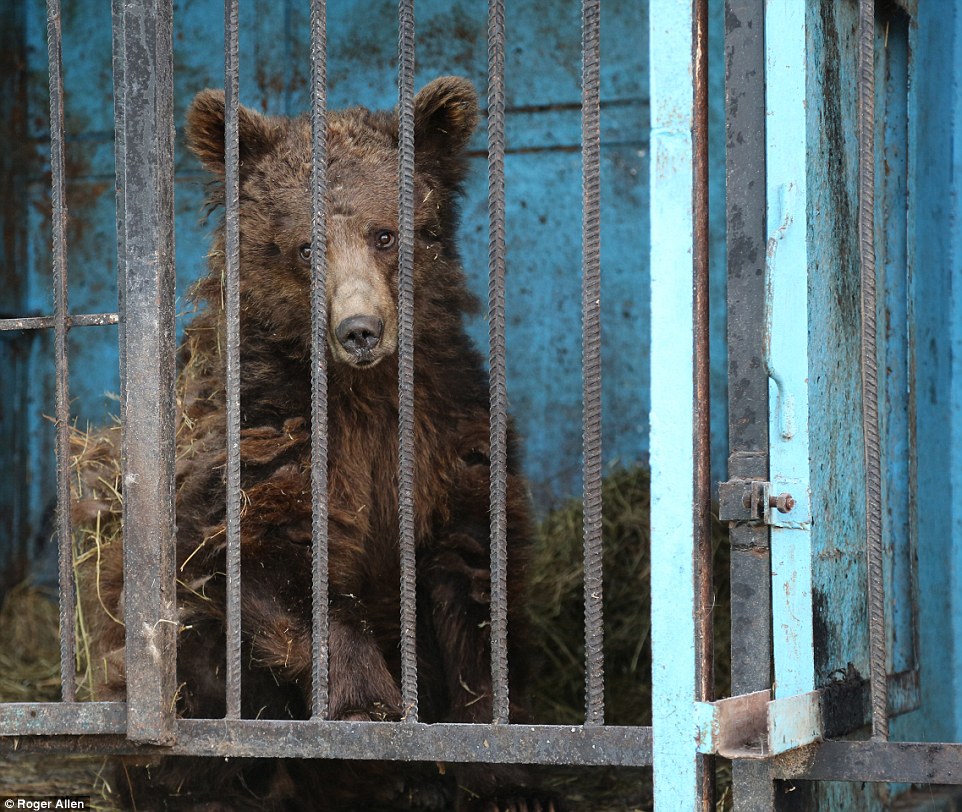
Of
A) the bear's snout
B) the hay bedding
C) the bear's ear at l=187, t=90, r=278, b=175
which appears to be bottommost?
the hay bedding

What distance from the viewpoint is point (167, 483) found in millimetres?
3617

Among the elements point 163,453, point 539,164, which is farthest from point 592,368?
point 539,164

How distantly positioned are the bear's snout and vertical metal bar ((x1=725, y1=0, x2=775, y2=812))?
49.3 inches

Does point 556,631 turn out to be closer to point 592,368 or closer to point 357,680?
point 357,680

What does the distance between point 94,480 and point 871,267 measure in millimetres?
2979

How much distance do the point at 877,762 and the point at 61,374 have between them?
88.8 inches

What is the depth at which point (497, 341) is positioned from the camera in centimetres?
331

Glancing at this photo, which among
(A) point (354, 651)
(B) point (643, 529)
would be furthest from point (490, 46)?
(B) point (643, 529)

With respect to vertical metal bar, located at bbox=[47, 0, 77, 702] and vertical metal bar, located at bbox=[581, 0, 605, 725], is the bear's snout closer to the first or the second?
vertical metal bar, located at bbox=[47, 0, 77, 702]

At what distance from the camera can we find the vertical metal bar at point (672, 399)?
3.03 m

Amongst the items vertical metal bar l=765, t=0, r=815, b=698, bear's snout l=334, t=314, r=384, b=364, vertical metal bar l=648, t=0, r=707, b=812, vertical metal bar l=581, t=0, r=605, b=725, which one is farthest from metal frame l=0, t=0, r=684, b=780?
vertical metal bar l=765, t=0, r=815, b=698

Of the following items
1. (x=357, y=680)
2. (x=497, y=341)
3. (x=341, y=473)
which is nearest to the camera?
(x=497, y=341)

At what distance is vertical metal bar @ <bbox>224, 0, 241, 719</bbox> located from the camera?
3.50 m

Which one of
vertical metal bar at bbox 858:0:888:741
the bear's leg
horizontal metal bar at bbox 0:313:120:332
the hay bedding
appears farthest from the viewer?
the hay bedding
